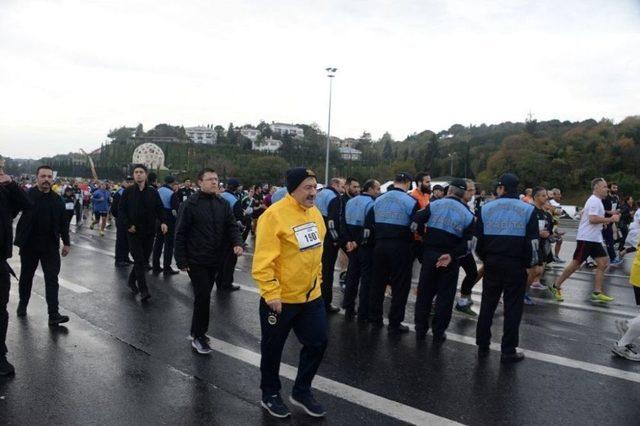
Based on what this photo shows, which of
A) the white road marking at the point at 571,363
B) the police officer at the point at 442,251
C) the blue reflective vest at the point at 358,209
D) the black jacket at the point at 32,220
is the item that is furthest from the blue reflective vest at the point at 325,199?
the black jacket at the point at 32,220

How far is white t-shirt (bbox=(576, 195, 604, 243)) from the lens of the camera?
8.74 meters

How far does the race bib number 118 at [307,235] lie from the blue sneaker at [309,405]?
1216 millimetres

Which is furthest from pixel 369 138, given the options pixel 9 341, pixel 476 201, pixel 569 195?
pixel 9 341

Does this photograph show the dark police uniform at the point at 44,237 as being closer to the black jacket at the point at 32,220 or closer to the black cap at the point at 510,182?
the black jacket at the point at 32,220

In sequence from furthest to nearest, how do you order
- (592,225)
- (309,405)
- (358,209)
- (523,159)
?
(523,159), (592,225), (358,209), (309,405)

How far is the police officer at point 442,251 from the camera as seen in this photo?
6.26 meters

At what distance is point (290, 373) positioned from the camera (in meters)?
5.13

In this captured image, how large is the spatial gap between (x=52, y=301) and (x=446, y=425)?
500 centimetres

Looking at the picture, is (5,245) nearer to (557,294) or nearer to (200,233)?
(200,233)

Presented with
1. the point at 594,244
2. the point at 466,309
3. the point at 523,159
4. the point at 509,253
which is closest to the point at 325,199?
the point at 466,309

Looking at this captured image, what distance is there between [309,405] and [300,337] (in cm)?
54

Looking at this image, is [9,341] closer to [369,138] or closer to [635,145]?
[635,145]

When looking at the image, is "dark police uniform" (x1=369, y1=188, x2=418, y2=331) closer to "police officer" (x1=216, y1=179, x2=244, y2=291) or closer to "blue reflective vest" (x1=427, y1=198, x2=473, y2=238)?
"blue reflective vest" (x1=427, y1=198, x2=473, y2=238)

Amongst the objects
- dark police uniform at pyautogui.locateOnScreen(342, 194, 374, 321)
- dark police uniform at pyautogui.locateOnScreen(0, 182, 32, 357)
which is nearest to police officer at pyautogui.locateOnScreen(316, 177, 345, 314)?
dark police uniform at pyautogui.locateOnScreen(342, 194, 374, 321)
